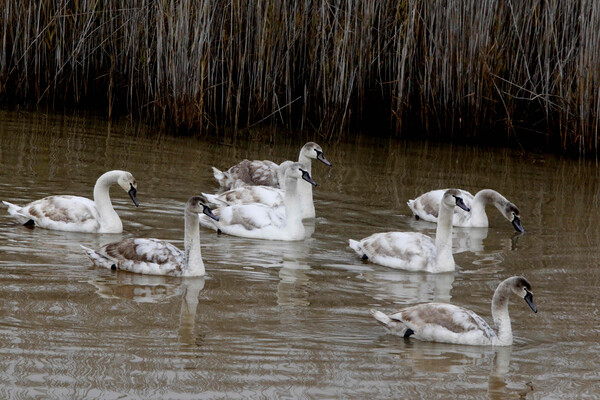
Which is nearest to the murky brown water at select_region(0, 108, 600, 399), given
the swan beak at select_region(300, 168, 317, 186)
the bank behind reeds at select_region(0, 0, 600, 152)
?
Result: the swan beak at select_region(300, 168, 317, 186)

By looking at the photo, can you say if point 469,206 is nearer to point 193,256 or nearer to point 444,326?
point 193,256

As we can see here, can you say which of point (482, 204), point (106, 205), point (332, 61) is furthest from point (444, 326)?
point (332, 61)

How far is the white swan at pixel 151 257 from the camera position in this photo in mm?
8297

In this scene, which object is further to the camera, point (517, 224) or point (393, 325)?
point (517, 224)

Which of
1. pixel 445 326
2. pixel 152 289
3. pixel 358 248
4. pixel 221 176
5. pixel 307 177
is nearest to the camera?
pixel 445 326

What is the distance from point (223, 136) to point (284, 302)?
24.5ft

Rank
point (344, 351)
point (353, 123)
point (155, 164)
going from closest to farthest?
point (344, 351) → point (155, 164) → point (353, 123)

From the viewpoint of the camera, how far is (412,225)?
10.9 meters

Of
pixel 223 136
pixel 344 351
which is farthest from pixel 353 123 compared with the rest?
pixel 344 351

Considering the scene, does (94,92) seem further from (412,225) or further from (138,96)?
(412,225)

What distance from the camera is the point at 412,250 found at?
9141 millimetres

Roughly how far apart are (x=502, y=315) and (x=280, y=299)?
160cm

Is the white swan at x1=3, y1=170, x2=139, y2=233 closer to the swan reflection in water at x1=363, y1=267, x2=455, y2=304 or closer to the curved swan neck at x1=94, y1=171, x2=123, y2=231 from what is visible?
the curved swan neck at x1=94, y1=171, x2=123, y2=231

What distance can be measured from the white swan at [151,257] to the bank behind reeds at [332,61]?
234 inches
